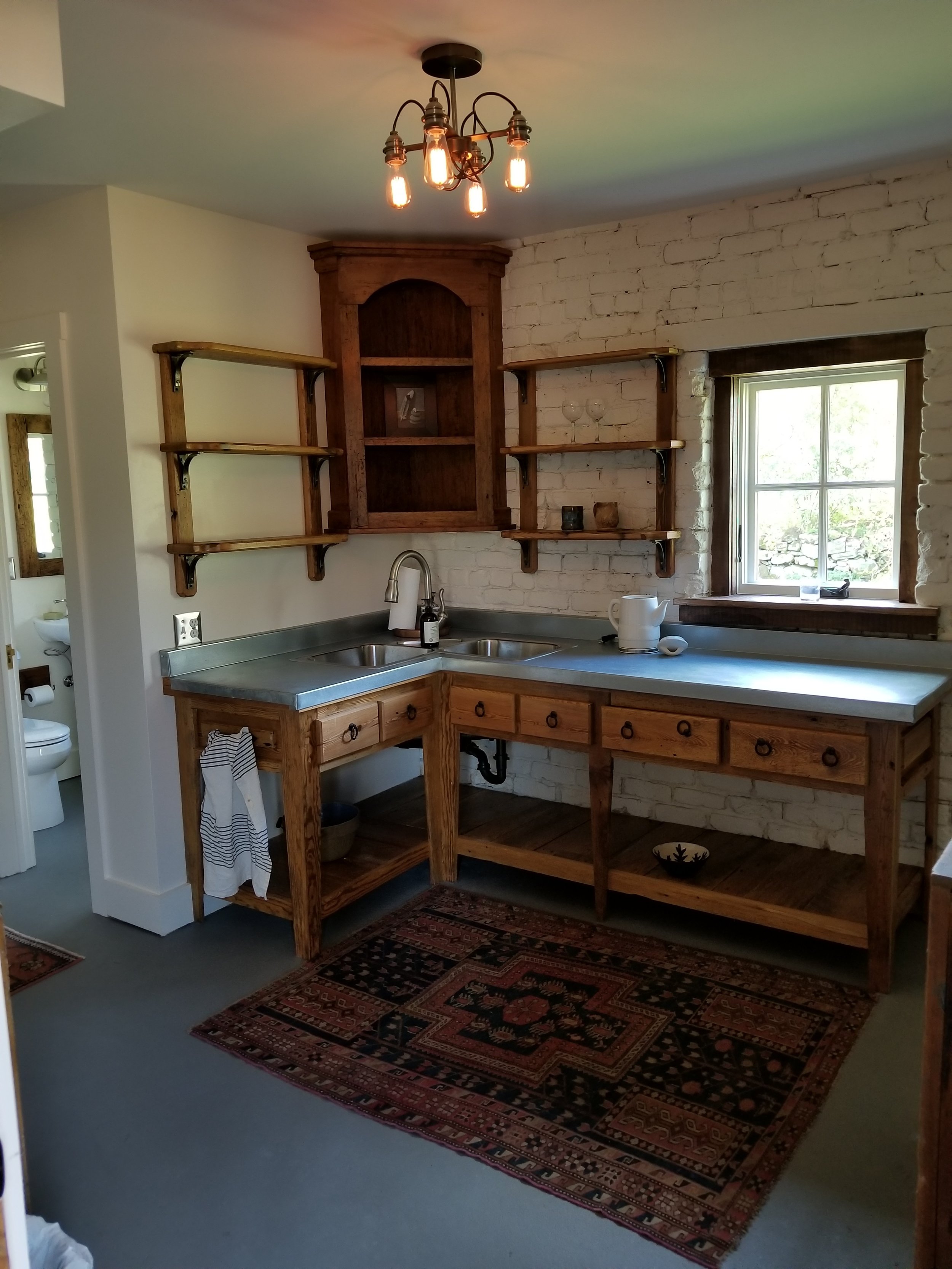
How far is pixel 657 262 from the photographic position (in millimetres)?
3547

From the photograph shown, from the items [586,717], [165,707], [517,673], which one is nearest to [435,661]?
[517,673]

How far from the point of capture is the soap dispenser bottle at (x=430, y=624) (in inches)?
150

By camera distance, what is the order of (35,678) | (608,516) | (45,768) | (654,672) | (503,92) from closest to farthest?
(503,92) → (654,672) → (608,516) → (45,768) → (35,678)

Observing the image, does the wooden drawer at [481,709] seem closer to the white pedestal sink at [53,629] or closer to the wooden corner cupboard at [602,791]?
the wooden corner cupboard at [602,791]

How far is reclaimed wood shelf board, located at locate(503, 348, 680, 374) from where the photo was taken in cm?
342

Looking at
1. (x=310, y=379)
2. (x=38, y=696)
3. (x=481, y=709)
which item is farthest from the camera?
(x=38, y=696)

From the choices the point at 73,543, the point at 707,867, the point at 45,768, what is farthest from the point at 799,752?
the point at 45,768

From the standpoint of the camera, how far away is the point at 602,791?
3234mm

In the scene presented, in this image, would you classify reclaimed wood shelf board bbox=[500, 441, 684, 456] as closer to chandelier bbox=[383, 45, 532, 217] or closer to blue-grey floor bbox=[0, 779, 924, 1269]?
chandelier bbox=[383, 45, 532, 217]

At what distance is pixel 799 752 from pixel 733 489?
1.19 m

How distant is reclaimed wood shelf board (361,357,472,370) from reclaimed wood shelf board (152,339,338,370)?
147 mm

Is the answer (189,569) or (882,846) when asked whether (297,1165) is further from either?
(189,569)

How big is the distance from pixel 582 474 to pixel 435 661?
989 mm

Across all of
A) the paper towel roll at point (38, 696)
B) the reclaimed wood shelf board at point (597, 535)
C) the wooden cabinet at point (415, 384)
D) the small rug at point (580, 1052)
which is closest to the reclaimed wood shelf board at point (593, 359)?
the wooden cabinet at point (415, 384)
